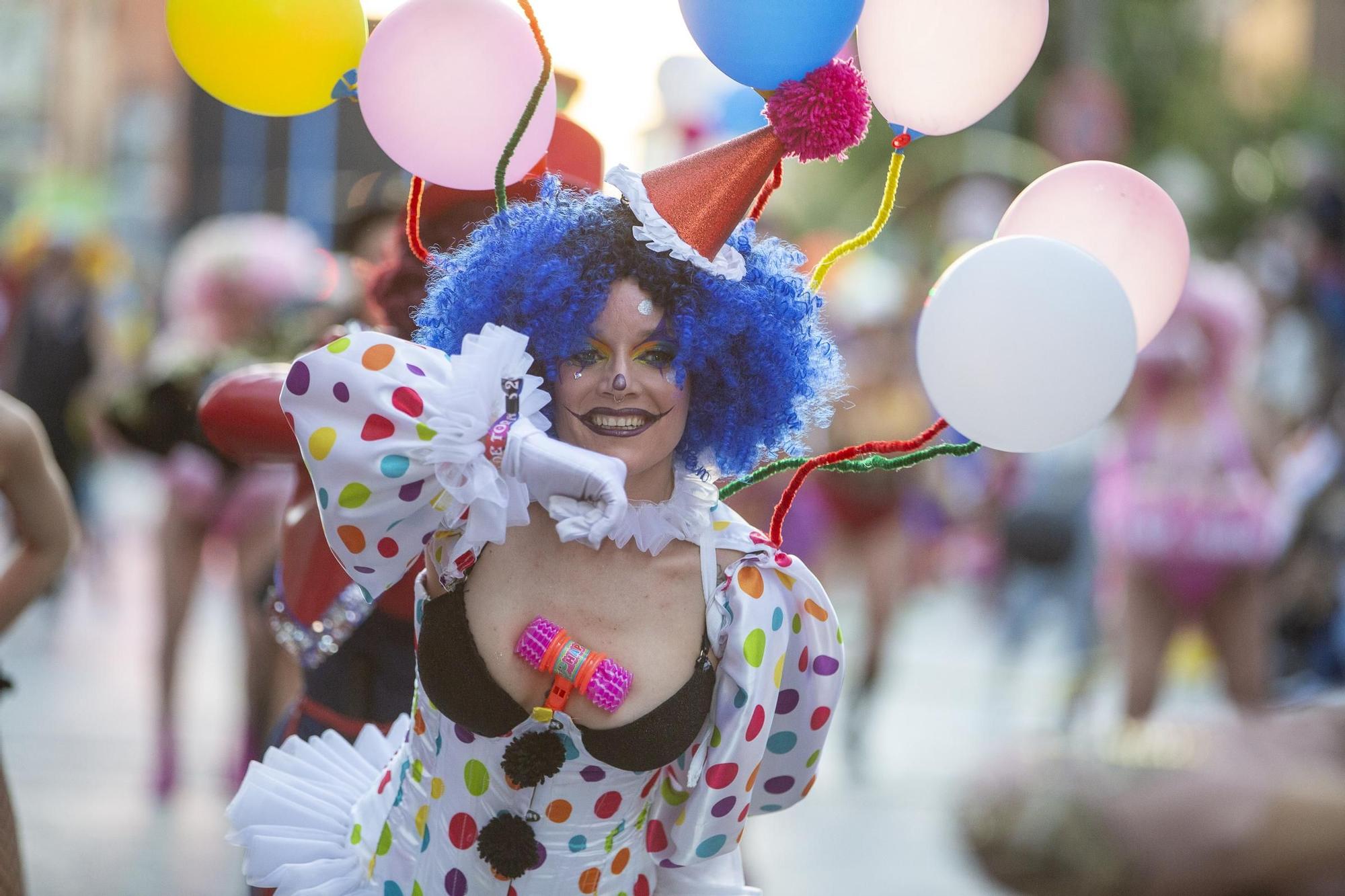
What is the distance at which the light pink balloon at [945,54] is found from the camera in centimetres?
222

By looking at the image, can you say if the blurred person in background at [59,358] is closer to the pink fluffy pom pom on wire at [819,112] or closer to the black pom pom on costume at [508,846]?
the black pom pom on costume at [508,846]

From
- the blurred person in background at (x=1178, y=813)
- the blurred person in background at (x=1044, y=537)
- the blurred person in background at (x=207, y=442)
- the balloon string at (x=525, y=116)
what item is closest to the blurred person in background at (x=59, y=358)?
the blurred person in background at (x=207, y=442)

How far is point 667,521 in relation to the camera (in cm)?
223

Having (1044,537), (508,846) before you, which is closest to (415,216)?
(508,846)

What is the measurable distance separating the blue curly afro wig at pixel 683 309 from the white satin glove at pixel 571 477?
0.24 metres

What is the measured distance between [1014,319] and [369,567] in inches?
37.9

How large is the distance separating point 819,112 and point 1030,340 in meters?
0.46

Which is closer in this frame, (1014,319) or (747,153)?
(1014,319)

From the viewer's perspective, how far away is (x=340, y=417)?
2.00m

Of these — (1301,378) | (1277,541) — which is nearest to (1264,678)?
(1277,541)

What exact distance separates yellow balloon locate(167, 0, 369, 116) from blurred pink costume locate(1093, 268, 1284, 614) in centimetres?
394

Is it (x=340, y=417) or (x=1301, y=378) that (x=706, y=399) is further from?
(x=1301, y=378)

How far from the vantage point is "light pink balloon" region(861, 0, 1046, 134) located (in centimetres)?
222

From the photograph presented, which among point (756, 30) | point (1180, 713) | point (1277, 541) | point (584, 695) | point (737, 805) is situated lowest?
point (1180, 713)
